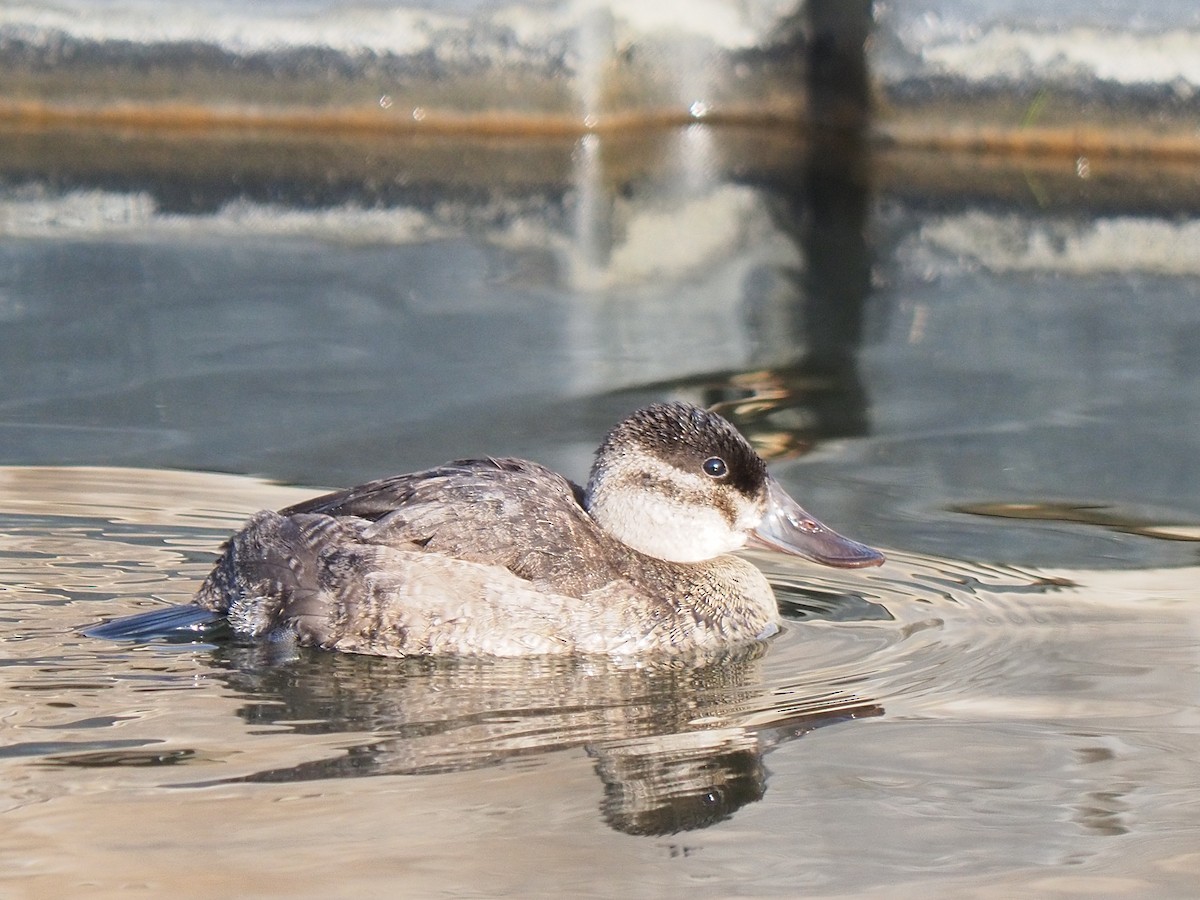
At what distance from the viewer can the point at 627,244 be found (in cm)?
1193

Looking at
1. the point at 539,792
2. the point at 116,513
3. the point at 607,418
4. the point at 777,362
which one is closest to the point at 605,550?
the point at 539,792

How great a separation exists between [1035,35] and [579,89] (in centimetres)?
361

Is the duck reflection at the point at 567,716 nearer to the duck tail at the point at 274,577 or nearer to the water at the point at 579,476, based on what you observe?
the water at the point at 579,476

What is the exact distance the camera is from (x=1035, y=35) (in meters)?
14.0

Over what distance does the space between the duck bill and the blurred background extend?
753 mm

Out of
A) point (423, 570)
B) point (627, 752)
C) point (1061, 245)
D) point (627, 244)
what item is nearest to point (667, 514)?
point (423, 570)

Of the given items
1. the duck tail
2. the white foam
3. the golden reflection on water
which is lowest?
the golden reflection on water

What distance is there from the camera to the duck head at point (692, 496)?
5.32 m

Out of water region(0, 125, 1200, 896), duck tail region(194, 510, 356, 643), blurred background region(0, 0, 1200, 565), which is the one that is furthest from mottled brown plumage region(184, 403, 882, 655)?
blurred background region(0, 0, 1200, 565)

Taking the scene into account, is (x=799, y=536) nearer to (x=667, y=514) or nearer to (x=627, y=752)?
(x=667, y=514)

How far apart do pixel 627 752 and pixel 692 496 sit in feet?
4.16

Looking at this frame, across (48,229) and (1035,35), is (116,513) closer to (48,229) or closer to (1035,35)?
(48,229)

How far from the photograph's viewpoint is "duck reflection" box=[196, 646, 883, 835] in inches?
159

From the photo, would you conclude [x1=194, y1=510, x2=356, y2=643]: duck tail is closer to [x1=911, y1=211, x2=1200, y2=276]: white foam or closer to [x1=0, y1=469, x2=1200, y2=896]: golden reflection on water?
[x1=0, y1=469, x2=1200, y2=896]: golden reflection on water
